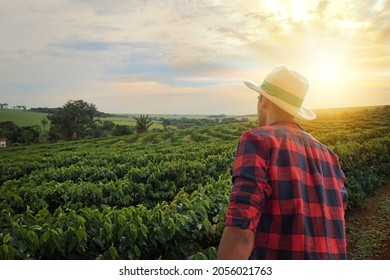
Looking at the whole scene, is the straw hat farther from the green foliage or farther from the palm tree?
the green foliage

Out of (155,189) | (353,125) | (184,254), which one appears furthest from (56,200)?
(353,125)

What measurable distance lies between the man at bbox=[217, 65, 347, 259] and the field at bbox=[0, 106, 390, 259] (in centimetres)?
129

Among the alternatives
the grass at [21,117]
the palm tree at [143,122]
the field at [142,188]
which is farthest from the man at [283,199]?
the grass at [21,117]

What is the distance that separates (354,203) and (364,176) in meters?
0.77

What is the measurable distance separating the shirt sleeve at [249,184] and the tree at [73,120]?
8.94 ft

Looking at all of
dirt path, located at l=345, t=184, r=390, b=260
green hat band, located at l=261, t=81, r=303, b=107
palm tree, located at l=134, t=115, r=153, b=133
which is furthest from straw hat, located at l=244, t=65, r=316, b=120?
dirt path, located at l=345, t=184, r=390, b=260

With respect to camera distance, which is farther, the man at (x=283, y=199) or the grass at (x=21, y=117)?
the grass at (x=21, y=117)

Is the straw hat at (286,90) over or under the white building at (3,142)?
over

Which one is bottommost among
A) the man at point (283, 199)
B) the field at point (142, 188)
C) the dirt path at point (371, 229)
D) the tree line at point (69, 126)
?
the dirt path at point (371, 229)

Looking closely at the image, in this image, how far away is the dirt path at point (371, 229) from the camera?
4.49 meters

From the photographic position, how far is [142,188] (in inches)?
198

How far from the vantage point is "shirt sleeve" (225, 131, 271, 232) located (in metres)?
1.52

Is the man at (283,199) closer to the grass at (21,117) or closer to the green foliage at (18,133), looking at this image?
the grass at (21,117)

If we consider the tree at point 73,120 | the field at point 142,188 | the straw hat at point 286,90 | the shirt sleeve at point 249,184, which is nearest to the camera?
the shirt sleeve at point 249,184
